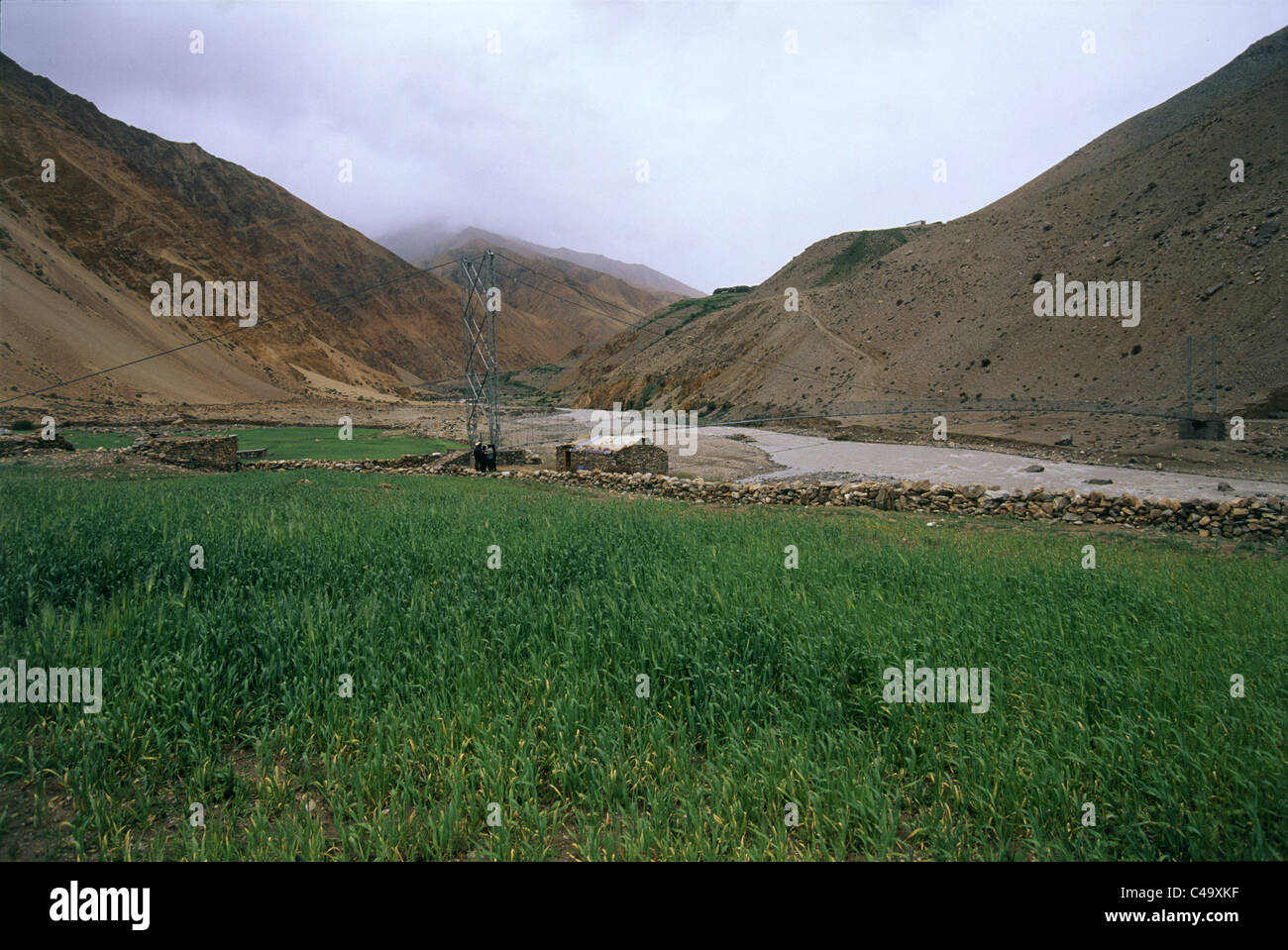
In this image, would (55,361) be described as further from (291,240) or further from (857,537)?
(291,240)

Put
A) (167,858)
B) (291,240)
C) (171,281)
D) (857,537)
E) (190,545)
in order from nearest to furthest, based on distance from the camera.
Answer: (167,858), (190,545), (857,537), (171,281), (291,240)

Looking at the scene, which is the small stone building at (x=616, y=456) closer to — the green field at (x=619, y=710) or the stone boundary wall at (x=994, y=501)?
the stone boundary wall at (x=994, y=501)

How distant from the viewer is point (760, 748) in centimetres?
313

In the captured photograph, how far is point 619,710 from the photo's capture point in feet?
12.0

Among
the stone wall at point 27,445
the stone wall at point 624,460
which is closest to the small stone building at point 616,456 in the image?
the stone wall at point 624,460

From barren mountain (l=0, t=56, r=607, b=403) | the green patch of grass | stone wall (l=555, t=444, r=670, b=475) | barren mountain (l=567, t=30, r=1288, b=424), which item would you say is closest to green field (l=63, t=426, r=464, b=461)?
stone wall (l=555, t=444, r=670, b=475)

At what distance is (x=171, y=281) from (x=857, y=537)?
82287 millimetres

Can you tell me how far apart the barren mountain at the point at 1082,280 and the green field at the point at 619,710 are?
3297 cm

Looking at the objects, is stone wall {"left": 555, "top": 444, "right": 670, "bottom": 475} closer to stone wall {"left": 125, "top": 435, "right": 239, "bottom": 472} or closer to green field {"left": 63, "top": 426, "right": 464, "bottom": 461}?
green field {"left": 63, "top": 426, "right": 464, "bottom": 461}

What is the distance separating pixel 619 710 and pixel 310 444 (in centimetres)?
3166

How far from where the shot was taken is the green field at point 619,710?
263 cm

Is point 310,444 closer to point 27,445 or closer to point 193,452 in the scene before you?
point 193,452

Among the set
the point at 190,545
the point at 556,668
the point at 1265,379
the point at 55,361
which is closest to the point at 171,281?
the point at 55,361

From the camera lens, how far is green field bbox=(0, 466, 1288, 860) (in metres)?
2.63
